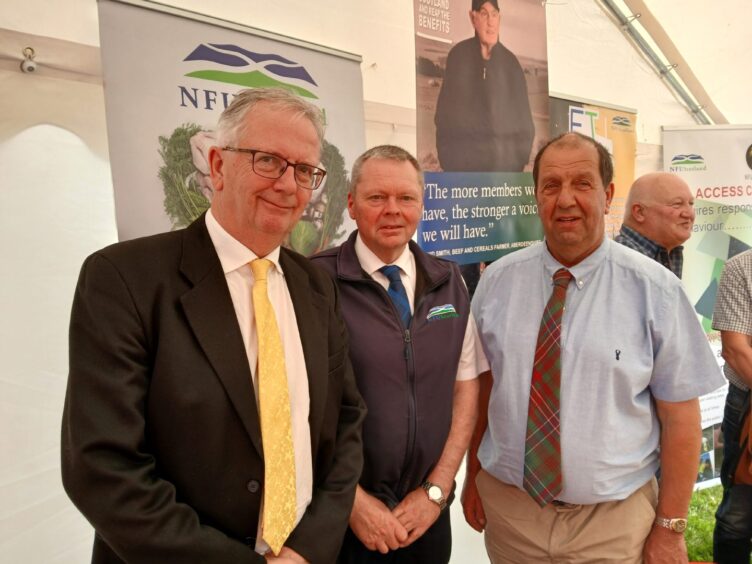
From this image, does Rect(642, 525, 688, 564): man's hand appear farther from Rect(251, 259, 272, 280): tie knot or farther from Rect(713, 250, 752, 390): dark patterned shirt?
Rect(251, 259, 272, 280): tie knot

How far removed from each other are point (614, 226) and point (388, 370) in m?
2.73

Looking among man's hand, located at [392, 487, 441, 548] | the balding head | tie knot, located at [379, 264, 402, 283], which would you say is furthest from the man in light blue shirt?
the balding head

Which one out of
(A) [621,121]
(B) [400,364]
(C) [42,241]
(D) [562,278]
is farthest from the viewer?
(A) [621,121]

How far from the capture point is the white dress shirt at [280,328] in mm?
1157

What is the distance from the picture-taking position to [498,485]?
182 centimetres

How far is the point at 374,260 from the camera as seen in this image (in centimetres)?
169

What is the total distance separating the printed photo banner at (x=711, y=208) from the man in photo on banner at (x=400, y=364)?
3.17 metres

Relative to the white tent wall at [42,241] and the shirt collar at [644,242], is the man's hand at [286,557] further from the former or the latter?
the shirt collar at [644,242]

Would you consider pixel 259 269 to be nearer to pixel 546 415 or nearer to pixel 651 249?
pixel 546 415

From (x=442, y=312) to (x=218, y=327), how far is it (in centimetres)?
81

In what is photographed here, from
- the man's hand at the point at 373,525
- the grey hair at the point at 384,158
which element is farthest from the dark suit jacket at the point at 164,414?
the grey hair at the point at 384,158

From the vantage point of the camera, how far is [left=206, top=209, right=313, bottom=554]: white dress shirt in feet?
3.80

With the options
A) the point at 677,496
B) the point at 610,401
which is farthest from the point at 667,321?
the point at 677,496

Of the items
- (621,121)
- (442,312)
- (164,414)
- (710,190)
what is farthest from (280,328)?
(710,190)
